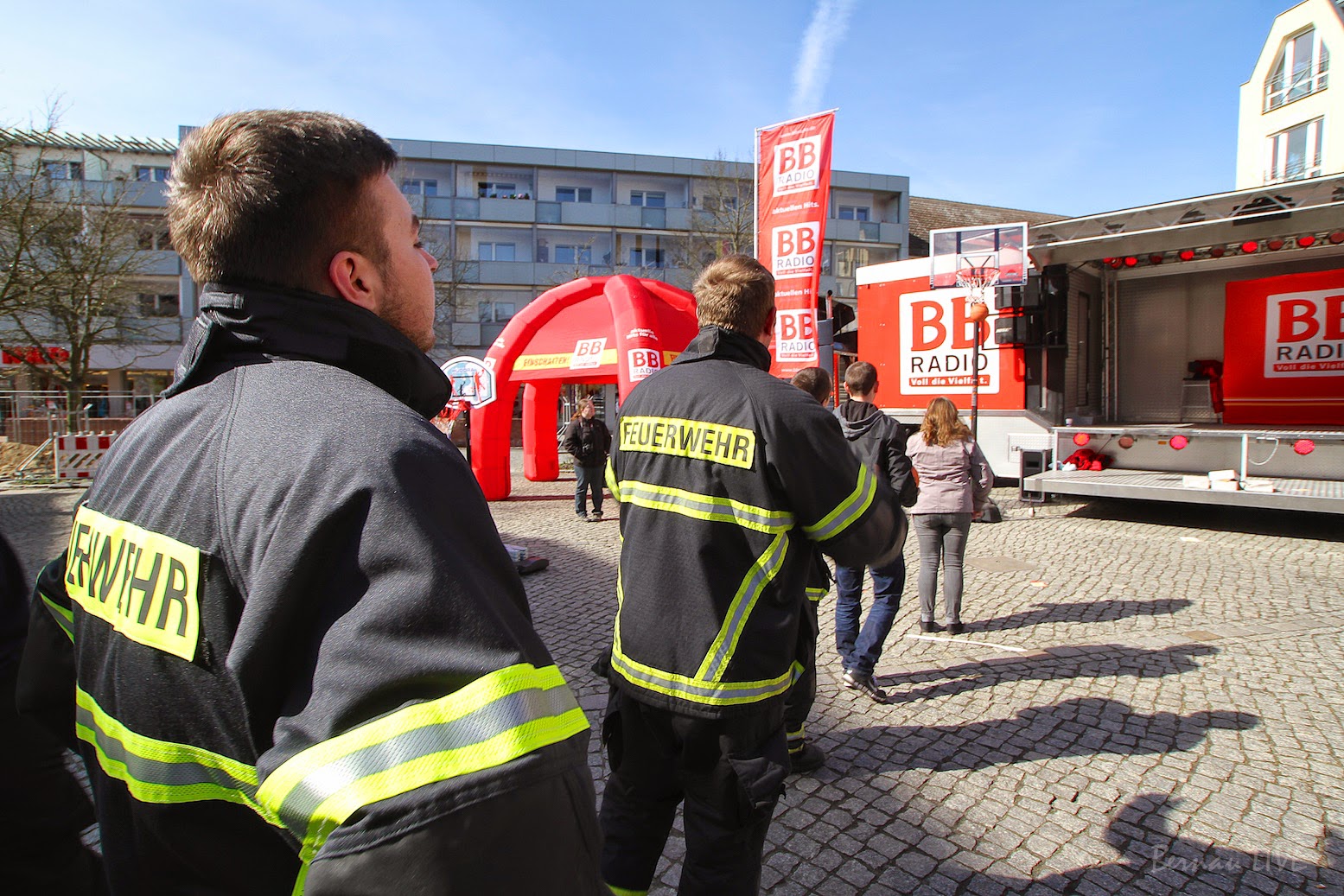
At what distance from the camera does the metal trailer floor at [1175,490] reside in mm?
7359

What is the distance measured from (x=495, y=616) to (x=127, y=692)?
1.63 feet

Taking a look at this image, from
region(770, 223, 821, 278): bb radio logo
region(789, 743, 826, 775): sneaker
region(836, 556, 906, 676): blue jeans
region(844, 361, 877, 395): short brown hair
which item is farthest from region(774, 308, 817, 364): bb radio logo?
region(789, 743, 826, 775): sneaker

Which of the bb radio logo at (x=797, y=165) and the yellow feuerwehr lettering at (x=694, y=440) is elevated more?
the bb radio logo at (x=797, y=165)

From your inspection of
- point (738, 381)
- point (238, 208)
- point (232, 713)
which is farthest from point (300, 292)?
point (738, 381)

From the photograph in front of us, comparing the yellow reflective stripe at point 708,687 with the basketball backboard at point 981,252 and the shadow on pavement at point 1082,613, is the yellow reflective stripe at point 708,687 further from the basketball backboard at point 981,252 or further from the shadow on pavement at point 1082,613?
the basketball backboard at point 981,252

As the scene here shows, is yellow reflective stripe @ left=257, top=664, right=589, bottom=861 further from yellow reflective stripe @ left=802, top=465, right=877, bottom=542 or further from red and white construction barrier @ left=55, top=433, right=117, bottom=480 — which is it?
red and white construction barrier @ left=55, top=433, right=117, bottom=480

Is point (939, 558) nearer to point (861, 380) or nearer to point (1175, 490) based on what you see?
point (861, 380)

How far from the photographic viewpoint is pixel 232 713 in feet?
2.47

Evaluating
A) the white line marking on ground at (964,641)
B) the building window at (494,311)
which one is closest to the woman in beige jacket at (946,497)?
the white line marking on ground at (964,641)

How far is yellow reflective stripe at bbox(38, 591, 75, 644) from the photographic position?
1.10 m

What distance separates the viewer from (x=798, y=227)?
8.77m

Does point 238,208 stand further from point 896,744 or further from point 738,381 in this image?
point 896,744

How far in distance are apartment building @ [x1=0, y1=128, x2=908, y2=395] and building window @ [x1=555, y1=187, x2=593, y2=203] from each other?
53 mm

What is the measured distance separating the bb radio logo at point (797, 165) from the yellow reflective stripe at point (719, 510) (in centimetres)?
754
